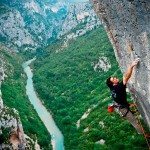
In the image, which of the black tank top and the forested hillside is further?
the forested hillside

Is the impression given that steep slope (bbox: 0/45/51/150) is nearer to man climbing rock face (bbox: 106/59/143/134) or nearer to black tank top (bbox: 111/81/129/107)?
man climbing rock face (bbox: 106/59/143/134)

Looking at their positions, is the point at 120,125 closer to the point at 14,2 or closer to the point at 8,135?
the point at 8,135

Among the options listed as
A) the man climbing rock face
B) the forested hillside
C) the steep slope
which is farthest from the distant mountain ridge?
the man climbing rock face

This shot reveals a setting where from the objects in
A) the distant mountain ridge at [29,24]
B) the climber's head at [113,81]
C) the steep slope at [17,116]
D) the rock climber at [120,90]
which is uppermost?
the distant mountain ridge at [29,24]

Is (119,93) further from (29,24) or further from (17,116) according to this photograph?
(29,24)

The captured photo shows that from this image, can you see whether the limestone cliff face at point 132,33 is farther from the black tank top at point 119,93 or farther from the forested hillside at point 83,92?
the forested hillside at point 83,92

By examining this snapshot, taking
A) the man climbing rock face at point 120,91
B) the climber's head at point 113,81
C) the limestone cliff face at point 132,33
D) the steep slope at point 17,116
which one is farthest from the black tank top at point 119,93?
the steep slope at point 17,116
